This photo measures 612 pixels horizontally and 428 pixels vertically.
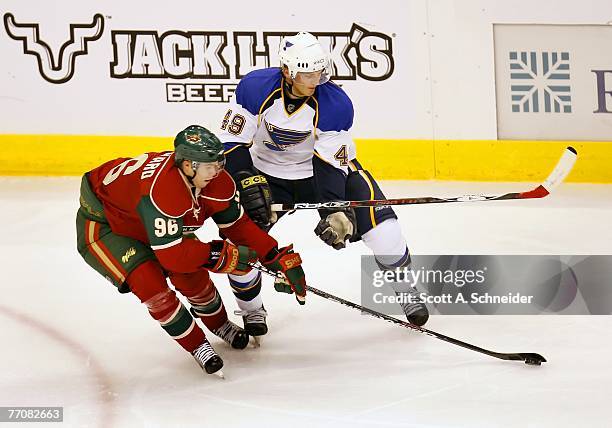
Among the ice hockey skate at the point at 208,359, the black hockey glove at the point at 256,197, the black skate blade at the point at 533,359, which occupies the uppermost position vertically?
the black hockey glove at the point at 256,197

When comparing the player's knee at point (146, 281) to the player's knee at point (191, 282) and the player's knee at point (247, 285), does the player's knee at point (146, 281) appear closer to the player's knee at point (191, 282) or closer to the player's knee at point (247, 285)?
the player's knee at point (191, 282)

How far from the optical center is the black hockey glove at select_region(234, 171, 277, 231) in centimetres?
358

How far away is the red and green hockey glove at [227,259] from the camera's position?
3.23 m

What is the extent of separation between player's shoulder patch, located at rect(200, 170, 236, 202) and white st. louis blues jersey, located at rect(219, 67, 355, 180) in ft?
1.26

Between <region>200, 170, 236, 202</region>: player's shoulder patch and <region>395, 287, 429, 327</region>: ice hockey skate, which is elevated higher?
<region>200, 170, 236, 202</region>: player's shoulder patch

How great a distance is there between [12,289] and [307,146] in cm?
141

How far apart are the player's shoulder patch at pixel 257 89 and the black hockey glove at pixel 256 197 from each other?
0.28m

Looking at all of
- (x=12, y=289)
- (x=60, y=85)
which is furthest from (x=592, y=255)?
(x=60, y=85)

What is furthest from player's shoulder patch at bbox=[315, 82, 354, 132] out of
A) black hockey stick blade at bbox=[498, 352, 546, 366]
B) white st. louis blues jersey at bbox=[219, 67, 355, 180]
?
black hockey stick blade at bbox=[498, 352, 546, 366]

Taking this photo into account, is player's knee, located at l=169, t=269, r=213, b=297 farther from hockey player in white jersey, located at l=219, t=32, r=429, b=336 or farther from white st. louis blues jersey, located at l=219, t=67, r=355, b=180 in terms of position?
white st. louis blues jersey, located at l=219, t=67, r=355, b=180

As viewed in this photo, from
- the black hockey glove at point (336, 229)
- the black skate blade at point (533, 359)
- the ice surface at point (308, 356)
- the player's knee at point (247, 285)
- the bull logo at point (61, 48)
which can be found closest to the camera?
the ice surface at point (308, 356)

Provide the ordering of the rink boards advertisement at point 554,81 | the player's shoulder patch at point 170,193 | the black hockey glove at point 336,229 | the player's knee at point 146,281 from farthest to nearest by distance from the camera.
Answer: the rink boards advertisement at point 554,81
the black hockey glove at point 336,229
the player's knee at point 146,281
the player's shoulder patch at point 170,193

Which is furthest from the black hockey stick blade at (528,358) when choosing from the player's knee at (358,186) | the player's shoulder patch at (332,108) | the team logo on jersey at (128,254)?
the team logo on jersey at (128,254)

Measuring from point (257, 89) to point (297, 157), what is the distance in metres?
0.34
